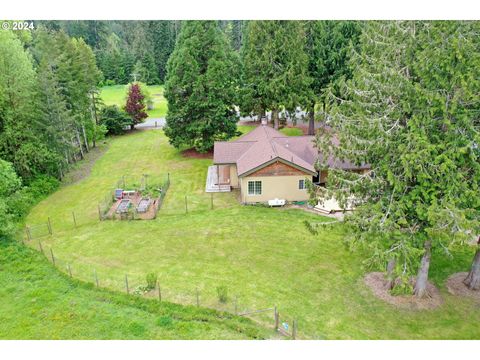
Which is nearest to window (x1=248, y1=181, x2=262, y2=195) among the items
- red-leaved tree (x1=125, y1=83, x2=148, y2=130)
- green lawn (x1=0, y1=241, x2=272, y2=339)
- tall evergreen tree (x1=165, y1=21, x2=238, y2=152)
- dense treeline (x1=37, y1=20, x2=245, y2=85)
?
tall evergreen tree (x1=165, y1=21, x2=238, y2=152)

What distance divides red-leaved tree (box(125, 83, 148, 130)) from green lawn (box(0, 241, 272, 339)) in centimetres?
2917

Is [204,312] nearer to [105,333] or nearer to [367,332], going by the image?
[105,333]

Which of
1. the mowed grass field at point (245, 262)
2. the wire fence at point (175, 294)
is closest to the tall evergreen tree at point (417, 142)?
the mowed grass field at point (245, 262)

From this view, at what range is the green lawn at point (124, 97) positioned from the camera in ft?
174

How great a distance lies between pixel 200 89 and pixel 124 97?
23687 mm

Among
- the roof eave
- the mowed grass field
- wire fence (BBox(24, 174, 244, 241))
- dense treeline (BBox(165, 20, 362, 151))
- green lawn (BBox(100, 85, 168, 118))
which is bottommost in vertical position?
the mowed grass field

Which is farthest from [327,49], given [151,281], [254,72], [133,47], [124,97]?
[133,47]

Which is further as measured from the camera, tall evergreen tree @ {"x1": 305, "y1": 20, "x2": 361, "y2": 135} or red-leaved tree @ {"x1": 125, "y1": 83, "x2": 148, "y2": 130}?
red-leaved tree @ {"x1": 125, "y1": 83, "x2": 148, "y2": 130}

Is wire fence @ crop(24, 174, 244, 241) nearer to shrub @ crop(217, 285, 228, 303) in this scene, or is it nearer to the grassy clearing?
shrub @ crop(217, 285, 228, 303)

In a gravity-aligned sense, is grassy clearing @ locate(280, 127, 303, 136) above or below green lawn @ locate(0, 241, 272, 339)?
above

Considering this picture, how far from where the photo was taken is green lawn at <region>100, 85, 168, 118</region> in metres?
52.9

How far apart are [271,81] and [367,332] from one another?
75.5 ft

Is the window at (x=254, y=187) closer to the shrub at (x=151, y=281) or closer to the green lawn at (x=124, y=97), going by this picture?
the shrub at (x=151, y=281)

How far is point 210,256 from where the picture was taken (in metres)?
17.2
